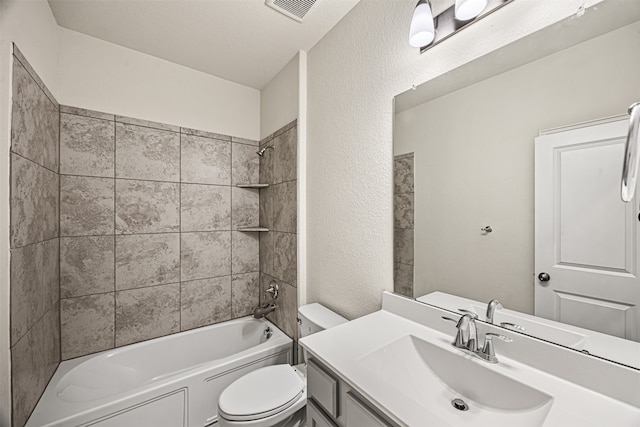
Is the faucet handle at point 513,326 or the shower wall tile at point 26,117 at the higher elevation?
the shower wall tile at point 26,117

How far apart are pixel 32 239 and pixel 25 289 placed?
0.76ft

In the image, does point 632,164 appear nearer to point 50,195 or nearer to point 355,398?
point 355,398

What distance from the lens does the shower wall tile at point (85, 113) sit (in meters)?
1.65

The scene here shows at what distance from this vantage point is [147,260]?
1.91m

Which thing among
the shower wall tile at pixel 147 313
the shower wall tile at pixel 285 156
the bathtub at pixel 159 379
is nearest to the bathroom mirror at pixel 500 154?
the shower wall tile at pixel 285 156

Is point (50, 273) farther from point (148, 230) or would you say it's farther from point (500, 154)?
point (500, 154)

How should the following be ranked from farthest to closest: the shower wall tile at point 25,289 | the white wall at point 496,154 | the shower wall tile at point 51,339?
the shower wall tile at point 51,339
the shower wall tile at point 25,289
the white wall at point 496,154

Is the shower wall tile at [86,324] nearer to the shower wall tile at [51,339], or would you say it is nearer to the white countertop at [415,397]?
the shower wall tile at [51,339]

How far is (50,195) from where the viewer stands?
148cm

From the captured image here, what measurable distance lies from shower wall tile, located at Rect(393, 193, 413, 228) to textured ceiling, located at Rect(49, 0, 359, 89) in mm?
1105

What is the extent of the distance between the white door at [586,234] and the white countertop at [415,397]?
0.55ft

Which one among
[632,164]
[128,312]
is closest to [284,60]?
[632,164]

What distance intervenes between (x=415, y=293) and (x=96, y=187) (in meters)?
2.04

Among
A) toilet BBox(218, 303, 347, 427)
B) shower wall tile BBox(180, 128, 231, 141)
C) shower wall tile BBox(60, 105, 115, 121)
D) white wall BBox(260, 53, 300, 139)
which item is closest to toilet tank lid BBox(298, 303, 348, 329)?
toilet BBox(218, 303, 347, 427)
